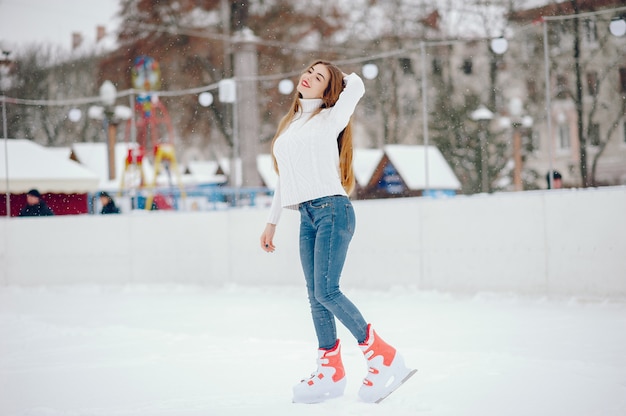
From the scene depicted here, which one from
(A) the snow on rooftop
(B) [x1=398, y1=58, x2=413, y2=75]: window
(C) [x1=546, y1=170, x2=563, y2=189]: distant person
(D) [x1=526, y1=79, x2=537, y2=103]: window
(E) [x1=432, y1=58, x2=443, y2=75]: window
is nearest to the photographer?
(C) [x1=546, y1=170, x2=563, y2=189]: distant person

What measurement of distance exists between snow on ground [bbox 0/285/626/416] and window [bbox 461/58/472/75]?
19.9 feet

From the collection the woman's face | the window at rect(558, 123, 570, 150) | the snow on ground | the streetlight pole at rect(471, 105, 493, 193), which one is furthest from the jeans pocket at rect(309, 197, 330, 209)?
the streetlight pole at rect(471, 105, 493, 193)

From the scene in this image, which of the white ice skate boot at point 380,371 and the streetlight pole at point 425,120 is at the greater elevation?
the streetlight pole at point 425,120

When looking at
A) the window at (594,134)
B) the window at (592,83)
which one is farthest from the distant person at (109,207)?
the window at (592,83)

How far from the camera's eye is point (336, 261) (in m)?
2.90

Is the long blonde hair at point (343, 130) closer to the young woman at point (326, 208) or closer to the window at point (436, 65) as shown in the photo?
the young woman at point (326, 208)

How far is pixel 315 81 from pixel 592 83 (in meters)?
8.33

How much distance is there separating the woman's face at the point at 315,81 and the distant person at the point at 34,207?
23.6 feet

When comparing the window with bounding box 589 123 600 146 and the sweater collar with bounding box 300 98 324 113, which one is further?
the window with bounding box 589 123 600 146

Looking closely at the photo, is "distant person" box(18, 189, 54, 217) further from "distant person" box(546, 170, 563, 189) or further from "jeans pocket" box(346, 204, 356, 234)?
"jeans pocket" box(346, 204, 356, 234)

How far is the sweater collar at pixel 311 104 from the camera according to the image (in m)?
3.05

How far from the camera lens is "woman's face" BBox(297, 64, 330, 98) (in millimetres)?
3021

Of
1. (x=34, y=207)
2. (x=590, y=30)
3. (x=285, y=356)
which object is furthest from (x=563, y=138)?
(x=34, y=207)

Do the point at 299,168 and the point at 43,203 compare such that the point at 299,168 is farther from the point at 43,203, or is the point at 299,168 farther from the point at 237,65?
the point at 237,65
